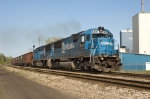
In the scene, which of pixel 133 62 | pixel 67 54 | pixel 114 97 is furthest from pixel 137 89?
pixel 133 62

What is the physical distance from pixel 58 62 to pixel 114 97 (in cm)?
1954

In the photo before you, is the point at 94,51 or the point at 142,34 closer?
the point at 94,51

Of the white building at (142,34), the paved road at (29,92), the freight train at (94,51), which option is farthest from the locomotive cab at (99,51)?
the white building at (142,34)

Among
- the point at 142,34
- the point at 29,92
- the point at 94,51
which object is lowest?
the point at 29,92

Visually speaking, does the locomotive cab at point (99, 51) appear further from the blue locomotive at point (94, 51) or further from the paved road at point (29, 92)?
the paved road at point (29, 92)

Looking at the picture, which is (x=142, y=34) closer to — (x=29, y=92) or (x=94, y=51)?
(x=94, y=51)

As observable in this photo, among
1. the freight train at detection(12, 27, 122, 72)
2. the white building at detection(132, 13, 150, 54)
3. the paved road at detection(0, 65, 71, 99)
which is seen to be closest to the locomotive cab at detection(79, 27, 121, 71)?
the freight train at detection(12, 27, 122, 72)

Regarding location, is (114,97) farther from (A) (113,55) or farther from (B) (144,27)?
(B) (144,27)

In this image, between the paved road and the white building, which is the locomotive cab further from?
the white building

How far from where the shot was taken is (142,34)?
44.3 m

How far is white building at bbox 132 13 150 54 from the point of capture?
4392 cm

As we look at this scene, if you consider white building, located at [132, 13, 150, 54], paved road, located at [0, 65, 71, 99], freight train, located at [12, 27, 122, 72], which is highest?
white building, located at [132, 13, 150, 54]

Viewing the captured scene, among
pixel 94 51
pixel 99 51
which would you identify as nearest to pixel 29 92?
pixel 94 51

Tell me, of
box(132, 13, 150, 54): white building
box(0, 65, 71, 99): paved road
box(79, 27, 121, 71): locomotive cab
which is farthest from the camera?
box(132, 13, 150, 54): white building
